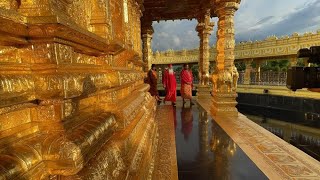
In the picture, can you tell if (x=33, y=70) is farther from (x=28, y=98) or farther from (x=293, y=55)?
(x=293, y=55)

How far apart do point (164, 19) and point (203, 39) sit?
290 centimetres

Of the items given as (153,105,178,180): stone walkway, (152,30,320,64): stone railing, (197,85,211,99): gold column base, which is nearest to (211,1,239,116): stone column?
(153,105,178,180): stone walkway

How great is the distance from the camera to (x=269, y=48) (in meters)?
18.3

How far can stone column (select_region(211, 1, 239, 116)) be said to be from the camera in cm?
613

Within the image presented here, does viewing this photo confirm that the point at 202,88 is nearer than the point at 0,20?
No

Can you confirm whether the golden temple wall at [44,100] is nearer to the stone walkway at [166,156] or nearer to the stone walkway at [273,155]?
the stone walkway at [166,156]

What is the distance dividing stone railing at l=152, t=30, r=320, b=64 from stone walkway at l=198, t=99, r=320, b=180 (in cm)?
1495

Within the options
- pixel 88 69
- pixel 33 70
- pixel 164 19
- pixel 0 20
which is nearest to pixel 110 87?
pixel 88 69

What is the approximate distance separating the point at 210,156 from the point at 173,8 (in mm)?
8274

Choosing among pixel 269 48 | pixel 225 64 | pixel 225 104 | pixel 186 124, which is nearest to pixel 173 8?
pixel 225 64

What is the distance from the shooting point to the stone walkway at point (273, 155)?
274 centimetres

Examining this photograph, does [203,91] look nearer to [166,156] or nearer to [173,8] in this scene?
[173,8]

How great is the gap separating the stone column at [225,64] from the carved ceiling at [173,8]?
66.8 inches

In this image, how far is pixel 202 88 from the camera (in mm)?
10359
